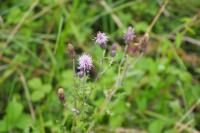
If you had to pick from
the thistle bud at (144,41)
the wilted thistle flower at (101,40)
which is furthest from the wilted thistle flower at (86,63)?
the thistle bud at (144,41)

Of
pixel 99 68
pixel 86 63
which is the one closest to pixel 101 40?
pixel 86 63

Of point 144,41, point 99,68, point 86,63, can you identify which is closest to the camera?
point 86,63

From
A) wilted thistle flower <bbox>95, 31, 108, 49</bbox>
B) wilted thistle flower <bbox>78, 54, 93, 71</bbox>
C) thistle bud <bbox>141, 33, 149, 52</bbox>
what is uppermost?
thistle bud <bbox>141, 33, 149, 52</bbox>

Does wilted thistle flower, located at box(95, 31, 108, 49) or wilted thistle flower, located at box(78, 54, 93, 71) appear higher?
wilted thistle flower, located at box(95, 31, 108, 49)

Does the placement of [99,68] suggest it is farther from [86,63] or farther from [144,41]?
[86,63]

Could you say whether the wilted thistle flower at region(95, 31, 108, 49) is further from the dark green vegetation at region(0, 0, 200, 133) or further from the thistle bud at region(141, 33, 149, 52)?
the dark green vegetation at region(0, 0, 200, 133)

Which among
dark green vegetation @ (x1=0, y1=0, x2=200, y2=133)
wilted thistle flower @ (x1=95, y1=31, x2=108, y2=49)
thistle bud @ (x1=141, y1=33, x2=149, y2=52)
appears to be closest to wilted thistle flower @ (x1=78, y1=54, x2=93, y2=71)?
wilted thistle flower @ (x1=95, y1=31, x2=108, y2=49)

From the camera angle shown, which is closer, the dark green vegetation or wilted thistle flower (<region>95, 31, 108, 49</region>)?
wilted thistle flower (<region>95, 31, 108, 49</region>)

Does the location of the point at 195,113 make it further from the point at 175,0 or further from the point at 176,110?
the point at 175,0

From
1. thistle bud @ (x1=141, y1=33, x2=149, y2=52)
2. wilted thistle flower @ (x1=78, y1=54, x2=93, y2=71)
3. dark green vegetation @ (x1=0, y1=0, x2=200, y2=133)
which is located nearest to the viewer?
wilted thistle flower @ (x1=78, y1=54, x2=93, y2=71)

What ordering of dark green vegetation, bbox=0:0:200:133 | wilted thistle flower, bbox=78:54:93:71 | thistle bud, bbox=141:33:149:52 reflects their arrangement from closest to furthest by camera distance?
wilted thistle flower, bbox=78:54:93:71
thistle bud, bbox=141:33:149:52
dark green vegetation, bbox=0:0:200:133
